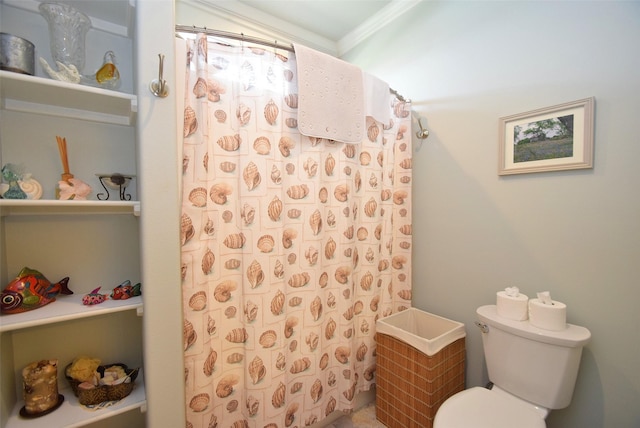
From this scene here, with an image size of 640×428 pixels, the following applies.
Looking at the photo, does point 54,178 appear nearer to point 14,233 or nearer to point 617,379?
point 14,233

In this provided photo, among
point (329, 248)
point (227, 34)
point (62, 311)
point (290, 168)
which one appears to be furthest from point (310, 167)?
point (62, 311)

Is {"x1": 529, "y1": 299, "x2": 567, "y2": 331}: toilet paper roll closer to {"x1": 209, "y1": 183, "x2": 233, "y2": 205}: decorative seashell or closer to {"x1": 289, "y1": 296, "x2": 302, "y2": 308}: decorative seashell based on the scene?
{"x1": 289, "y1": 296, "x2": 302, "y2": 308}: decorative seashell

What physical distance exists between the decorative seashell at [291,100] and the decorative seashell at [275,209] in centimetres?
48

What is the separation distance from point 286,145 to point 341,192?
0.42 metres

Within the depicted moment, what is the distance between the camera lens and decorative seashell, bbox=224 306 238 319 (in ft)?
4.01

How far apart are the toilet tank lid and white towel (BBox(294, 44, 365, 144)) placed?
1.15 m

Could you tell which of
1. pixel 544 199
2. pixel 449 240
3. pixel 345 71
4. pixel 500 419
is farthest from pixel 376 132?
pixel 500 419

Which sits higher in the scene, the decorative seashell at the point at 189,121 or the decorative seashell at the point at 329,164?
the decorative seashell at the point at 189,121

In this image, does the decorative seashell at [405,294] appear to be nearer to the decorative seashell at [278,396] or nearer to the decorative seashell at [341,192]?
the decorative seashell at [341,192]

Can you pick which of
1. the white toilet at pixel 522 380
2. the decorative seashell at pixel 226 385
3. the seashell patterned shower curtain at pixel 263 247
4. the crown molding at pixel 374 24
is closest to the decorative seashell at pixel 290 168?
the seashell patterned shower curtain at pixel 263 247

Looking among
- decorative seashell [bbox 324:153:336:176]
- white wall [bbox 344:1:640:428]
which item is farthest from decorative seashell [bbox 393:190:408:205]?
decorative seashell [bbox 324:153:336:176]

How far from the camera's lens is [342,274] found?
5.14ft

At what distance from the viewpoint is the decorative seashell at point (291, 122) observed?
134cm

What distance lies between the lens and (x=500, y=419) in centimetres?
107
